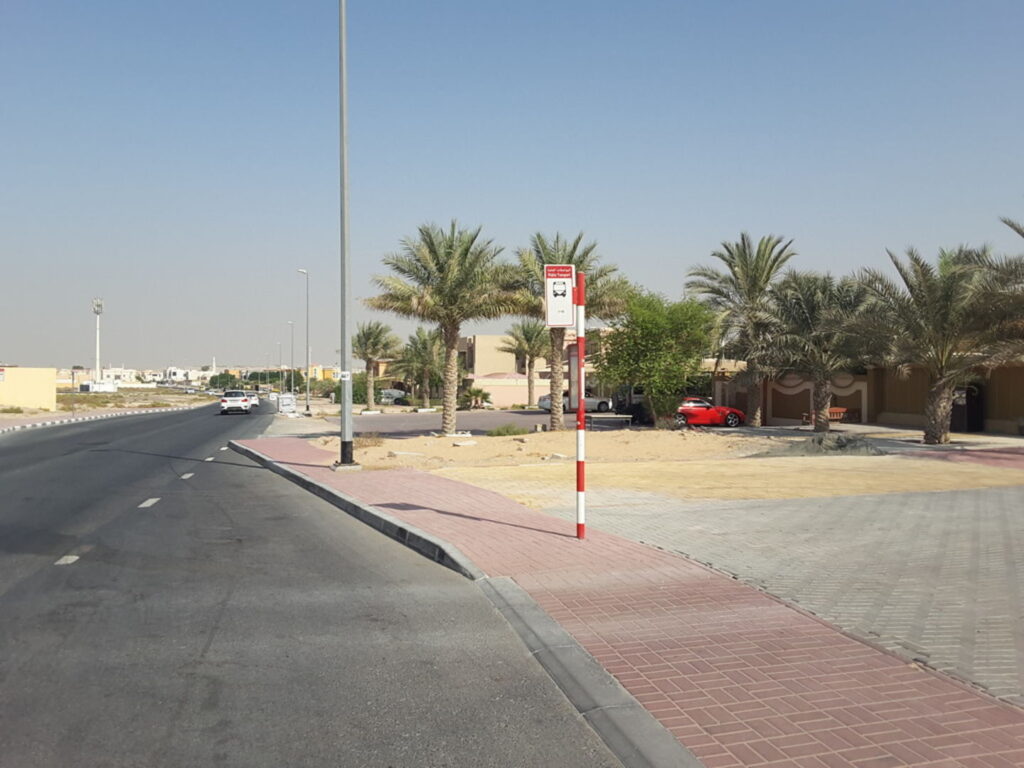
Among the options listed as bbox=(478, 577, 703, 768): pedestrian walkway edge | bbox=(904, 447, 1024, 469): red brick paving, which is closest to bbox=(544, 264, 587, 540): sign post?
bbox=(478, 577, 703, 768): pedestrian walkway edge

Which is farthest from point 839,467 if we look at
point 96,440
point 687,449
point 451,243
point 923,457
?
point 96,440

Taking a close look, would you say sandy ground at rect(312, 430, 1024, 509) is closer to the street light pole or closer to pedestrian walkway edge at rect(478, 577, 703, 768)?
the street light pole

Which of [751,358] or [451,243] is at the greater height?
[451,243]

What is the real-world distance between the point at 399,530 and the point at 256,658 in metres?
4.64

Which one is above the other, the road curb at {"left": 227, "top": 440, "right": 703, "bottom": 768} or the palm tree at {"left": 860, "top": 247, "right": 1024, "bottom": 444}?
the palm tree at {"left": 860, "top": 247, "right": 1024, "bottom": 444}

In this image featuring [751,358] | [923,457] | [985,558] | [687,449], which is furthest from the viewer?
[751,358]

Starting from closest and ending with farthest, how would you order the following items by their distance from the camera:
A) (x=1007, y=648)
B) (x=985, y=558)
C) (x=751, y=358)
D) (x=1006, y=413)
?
(x=1007, y=648) → (x=985, y=558) → (x=1006, y=413) → (x=751, y=358)

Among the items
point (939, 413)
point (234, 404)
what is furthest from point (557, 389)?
point (234, 404)

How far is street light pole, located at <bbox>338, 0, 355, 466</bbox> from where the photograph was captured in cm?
1767

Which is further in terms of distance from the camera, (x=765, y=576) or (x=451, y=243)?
(x=451, y=243)

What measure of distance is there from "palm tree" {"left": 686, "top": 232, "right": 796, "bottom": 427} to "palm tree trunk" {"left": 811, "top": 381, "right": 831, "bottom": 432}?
2.42 m

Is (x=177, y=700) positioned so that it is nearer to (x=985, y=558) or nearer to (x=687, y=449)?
(x=985, y=558)

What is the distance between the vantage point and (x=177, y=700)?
15.6 ft

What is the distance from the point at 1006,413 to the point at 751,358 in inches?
343
